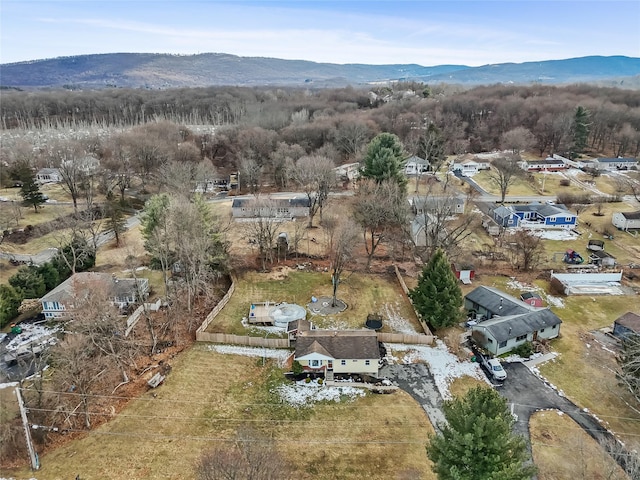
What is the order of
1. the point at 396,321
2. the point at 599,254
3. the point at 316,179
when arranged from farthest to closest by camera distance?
the point at 316,179
the point at 599,254
the point at 396,321

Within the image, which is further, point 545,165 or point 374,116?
point 374,116

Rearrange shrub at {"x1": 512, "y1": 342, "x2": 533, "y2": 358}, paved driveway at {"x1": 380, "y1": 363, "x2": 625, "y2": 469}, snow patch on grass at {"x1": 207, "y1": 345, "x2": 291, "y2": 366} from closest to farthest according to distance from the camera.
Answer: paved driveway at {"x1": 380, "y1": 363, "x2": 625, "y2": 469}
shrub at {"x1": 512, "y1": 342, "x2": 533, "y2": 358}
snow patch on grass at {"x1": 207, "y1": 345, "x2": 291, "y2": 366}

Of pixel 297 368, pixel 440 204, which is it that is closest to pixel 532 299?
pixel 440 204

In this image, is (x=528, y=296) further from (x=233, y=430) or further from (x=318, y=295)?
(x=233, y=430)

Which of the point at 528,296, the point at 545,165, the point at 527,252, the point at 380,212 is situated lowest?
the point at 528,296

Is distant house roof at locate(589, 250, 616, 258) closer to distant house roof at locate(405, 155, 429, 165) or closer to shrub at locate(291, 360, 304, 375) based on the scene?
shrub at locate(291, 360, 304, 375)

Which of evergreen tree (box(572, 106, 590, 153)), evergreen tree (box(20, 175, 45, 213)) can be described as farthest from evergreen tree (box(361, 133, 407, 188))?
evergreen tree (box(572, 106, 590, 153))

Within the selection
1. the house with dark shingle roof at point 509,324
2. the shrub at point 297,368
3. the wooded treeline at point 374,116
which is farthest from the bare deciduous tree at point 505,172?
the shrub at point 297,368

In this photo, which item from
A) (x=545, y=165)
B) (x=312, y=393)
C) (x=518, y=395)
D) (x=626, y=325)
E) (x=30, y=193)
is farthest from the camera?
(x=545, y=165)

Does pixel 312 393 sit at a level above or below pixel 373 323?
below
